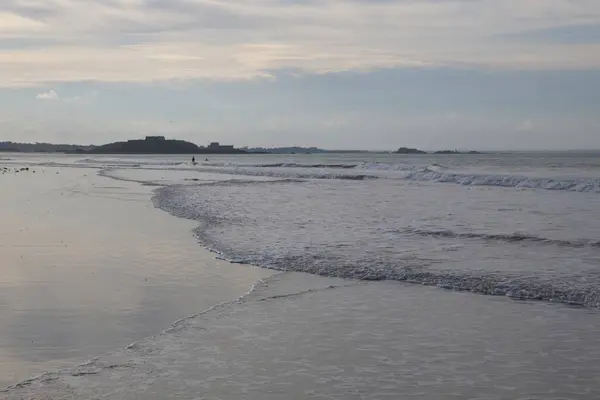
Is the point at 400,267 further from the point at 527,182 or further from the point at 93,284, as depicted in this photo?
the point at 527,182

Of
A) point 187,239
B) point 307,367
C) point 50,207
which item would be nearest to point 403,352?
point 307,367

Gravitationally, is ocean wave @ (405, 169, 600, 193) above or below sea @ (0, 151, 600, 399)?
above

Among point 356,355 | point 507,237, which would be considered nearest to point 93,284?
point 356,355

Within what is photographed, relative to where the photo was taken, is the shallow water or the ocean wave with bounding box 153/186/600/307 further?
the ocean wave with bounding box 153/186/600/307

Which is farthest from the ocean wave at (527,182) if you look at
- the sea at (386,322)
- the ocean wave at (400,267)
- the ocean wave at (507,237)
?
the ocean wave at (400,267)

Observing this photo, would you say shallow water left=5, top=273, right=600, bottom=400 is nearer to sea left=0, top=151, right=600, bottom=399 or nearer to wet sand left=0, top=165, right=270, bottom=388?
sea left=0, top=151, right=600, bottom=399

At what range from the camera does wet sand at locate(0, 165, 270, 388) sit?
7516 millimetres

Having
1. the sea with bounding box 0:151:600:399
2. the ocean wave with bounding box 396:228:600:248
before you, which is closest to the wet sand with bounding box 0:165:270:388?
the sea with bounding box 0:151:600:399

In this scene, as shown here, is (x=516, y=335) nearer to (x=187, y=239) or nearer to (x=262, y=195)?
(x=187, y=239)

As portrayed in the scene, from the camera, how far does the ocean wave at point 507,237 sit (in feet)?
50.4

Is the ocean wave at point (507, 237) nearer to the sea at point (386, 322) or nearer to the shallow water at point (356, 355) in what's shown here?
the sea at point (386, 322)

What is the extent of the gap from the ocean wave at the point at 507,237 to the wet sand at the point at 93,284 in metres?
6.08

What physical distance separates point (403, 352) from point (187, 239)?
9.65 meters

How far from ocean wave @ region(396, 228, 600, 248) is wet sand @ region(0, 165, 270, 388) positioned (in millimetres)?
6084
